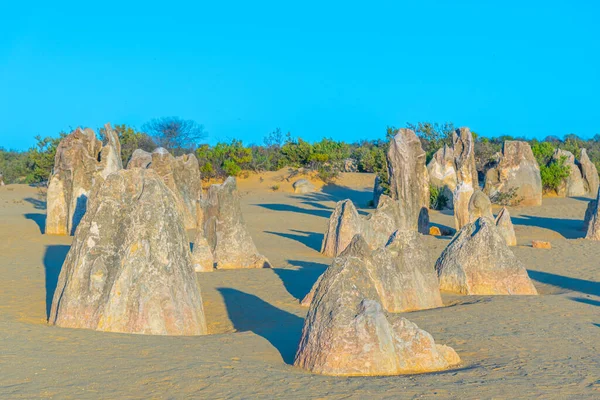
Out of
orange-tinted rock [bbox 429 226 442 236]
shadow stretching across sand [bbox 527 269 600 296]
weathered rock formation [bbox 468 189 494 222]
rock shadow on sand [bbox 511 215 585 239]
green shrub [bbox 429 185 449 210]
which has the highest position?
green shrub [bbox 429 185 449 210]

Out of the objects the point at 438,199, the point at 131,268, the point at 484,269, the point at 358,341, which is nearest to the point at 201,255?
the point at 484,269

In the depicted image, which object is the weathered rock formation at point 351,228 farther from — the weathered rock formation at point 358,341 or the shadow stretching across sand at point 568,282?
the weathered rock formation at point 358,341

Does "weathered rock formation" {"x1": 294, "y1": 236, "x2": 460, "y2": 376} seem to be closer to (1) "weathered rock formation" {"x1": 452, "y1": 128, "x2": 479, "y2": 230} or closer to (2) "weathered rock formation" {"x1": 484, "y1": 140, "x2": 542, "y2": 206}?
(1) "weathered rock formation" {"x1": 452, "y1": 128, "x2": 479, "y2": 230}

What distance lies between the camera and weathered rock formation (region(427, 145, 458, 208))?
24.6 meters

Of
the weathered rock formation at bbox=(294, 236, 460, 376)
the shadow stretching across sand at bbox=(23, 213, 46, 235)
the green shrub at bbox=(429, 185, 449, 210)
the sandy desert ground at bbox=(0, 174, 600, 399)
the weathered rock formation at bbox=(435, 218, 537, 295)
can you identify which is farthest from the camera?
the green shrub at bbox=(429, 185, 449, 210)

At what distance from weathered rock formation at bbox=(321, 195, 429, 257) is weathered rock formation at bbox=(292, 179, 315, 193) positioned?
15152mm

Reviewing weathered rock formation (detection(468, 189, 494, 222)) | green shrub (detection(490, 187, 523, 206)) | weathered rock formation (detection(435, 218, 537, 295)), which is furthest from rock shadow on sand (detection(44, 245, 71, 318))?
green shrub (detection(490, 187, 523, 206))

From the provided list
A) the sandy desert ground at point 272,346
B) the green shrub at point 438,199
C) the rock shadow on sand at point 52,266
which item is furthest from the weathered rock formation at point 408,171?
the rock shadow on sand at point 52,266

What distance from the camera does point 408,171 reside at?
1870cm

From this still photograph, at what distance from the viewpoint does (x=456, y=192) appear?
755 inches

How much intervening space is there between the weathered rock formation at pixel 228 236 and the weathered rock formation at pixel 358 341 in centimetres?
648

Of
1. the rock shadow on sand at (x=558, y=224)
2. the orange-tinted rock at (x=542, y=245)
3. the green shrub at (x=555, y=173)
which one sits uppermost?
the green shrub at (x=555, y=173)

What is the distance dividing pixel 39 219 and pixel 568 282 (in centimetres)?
1366

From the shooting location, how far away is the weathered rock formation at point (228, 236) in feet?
41.8
